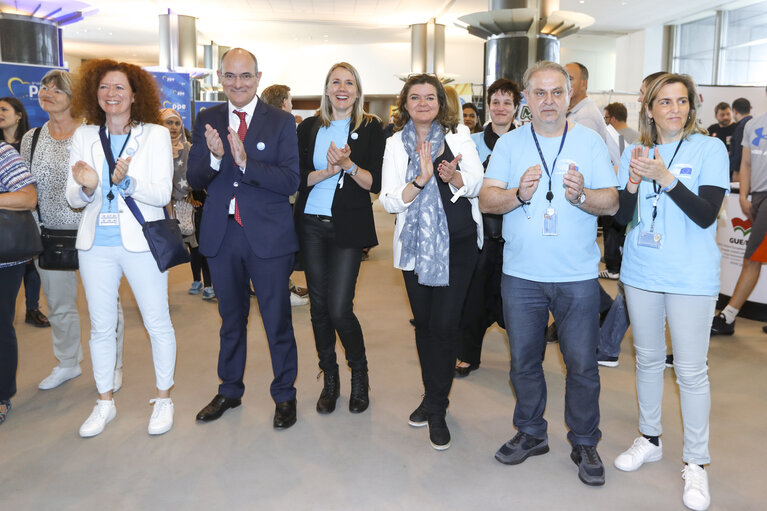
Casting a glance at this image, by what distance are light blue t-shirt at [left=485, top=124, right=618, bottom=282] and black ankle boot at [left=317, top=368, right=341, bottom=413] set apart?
4.33 ft

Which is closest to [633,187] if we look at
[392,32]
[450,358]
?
[450,358]

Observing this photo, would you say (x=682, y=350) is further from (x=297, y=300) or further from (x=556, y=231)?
(x=297, y=300)

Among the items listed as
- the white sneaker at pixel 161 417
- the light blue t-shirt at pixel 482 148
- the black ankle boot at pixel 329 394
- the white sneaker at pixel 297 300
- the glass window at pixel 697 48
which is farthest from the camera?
the glass window at pixel 697 48

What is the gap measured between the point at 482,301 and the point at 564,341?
1.19 metres

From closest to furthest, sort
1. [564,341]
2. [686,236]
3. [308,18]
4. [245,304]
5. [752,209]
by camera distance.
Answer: [686,236] < [564,341] < [245,304] < [752,209] < [308,18]

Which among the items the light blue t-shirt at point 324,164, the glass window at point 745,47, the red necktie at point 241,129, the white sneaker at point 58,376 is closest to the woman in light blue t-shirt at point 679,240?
the light blue t-shirt at point 324,164

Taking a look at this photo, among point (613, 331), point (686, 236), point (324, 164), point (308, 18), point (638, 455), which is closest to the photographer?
point (686, 236)

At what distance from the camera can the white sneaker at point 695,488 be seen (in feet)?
7.78

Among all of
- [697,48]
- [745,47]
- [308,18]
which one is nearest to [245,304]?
[308,18]

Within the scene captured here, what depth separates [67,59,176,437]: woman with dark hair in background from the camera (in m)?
2.81

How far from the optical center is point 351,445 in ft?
9.61

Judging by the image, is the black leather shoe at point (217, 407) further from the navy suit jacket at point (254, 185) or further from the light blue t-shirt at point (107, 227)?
the light blue t-shirt at point (107, 227)

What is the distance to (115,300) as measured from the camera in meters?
2.99

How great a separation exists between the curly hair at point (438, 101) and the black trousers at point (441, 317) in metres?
0.53
